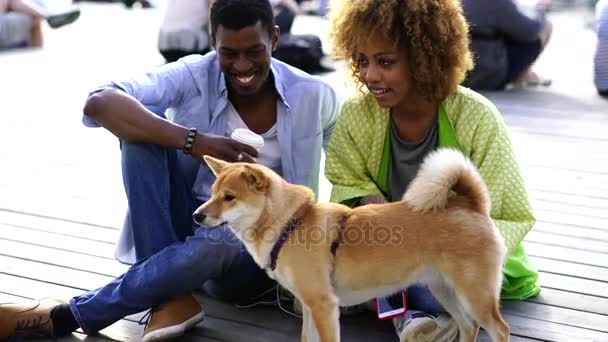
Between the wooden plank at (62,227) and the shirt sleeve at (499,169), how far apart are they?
1.75m

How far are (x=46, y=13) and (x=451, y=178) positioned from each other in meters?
8.27

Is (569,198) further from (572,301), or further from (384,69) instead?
(384,69)

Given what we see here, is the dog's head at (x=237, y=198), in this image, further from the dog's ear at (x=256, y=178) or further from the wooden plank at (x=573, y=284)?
the wooden plank at (x=573, y=284)

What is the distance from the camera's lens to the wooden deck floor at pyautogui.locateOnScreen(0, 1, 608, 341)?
2830 mm

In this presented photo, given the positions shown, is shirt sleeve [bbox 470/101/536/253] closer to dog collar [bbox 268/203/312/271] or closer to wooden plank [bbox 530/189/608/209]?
dog collar [bbox 268/203/312/271]

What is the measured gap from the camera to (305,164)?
9.68 feet

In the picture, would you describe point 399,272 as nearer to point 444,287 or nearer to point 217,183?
point 444,287

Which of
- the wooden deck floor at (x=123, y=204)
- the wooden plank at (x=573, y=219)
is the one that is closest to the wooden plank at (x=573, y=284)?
the wooden deck floor at (x=123, y=204)

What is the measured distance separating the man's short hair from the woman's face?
38 cm

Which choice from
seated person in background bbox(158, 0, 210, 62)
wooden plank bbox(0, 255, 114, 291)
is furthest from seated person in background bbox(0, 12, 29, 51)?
wooden plank bbox(0, 255, 114, 291)

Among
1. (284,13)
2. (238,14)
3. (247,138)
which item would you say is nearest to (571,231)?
(247,138)

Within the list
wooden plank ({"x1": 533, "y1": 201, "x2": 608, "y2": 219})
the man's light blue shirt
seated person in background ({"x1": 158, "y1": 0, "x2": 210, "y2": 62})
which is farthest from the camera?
seated person in background ({"x1": 158, "y1": 0, "x2": 210, "y2": 62})

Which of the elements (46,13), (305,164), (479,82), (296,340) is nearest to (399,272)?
(296,340)

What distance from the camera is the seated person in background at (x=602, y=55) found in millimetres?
6664
